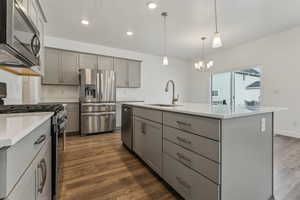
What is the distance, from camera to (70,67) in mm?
3662

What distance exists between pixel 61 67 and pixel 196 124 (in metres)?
3.78

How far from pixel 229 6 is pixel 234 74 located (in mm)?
3039

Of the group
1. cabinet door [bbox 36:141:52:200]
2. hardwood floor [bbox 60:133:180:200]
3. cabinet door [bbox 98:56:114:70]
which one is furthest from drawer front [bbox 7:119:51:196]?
cabinet door [bbox 98:56:114:70]

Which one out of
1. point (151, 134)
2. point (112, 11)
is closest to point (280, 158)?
point (151, 134)

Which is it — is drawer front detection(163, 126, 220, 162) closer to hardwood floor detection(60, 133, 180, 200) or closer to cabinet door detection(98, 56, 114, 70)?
hardwood floor detection(60, 133, 180, 200)

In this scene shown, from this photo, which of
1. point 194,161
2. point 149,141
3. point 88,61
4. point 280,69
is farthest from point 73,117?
point 280,69

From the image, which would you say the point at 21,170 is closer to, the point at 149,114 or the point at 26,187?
the point at 26,187

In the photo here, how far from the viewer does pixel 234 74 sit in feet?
16.3

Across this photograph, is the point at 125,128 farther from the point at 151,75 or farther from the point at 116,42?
the point at 151,75

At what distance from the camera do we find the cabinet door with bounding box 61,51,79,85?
11.8 ft

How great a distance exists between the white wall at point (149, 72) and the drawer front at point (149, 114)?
266 cm

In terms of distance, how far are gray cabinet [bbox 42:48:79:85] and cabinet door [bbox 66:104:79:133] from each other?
26.1 inches

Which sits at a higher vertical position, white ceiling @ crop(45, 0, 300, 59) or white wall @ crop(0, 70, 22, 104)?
white ceiling @ crop(45, 0, 300, 59)

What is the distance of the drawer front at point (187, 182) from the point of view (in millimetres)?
1037
